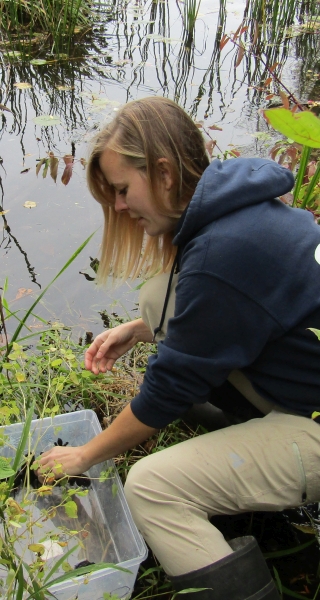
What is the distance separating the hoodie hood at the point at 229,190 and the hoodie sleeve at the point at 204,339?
0.12 meters

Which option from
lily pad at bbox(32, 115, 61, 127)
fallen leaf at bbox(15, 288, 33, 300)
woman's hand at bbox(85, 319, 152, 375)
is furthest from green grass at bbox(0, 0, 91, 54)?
woman's hand at bbox(85, 319, 152, 375)

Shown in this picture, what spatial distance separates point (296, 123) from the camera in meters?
0.52

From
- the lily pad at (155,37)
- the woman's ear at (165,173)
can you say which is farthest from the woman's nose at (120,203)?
the lily pad at (155,37)

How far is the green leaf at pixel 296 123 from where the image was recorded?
1.69 ft

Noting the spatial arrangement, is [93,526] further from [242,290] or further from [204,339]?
[242,290]

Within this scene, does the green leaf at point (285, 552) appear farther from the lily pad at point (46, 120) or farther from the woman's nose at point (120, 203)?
the lily pad at point (46, 120)

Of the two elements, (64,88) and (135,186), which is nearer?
(135,186)

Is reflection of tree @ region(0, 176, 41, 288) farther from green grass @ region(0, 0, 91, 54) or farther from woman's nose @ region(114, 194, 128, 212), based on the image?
green grass @ region(0, 0, 91, 54)

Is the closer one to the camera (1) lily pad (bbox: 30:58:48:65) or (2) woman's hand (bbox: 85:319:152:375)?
(2) woman's hand (bbox: 85:319:152:375)

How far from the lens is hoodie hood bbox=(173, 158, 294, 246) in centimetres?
125

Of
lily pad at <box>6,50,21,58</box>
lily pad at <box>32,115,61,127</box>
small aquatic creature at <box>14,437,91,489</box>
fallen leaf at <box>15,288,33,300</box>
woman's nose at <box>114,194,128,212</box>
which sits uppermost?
woman's nose at <box>114,194,128,212</box>

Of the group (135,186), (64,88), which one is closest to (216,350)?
(135,186)

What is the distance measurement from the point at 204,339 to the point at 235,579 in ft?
1.63

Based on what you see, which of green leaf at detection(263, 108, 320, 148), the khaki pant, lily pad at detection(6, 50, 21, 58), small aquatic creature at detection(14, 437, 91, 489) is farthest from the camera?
lily pad at detection(6, 50, 21, 58)
